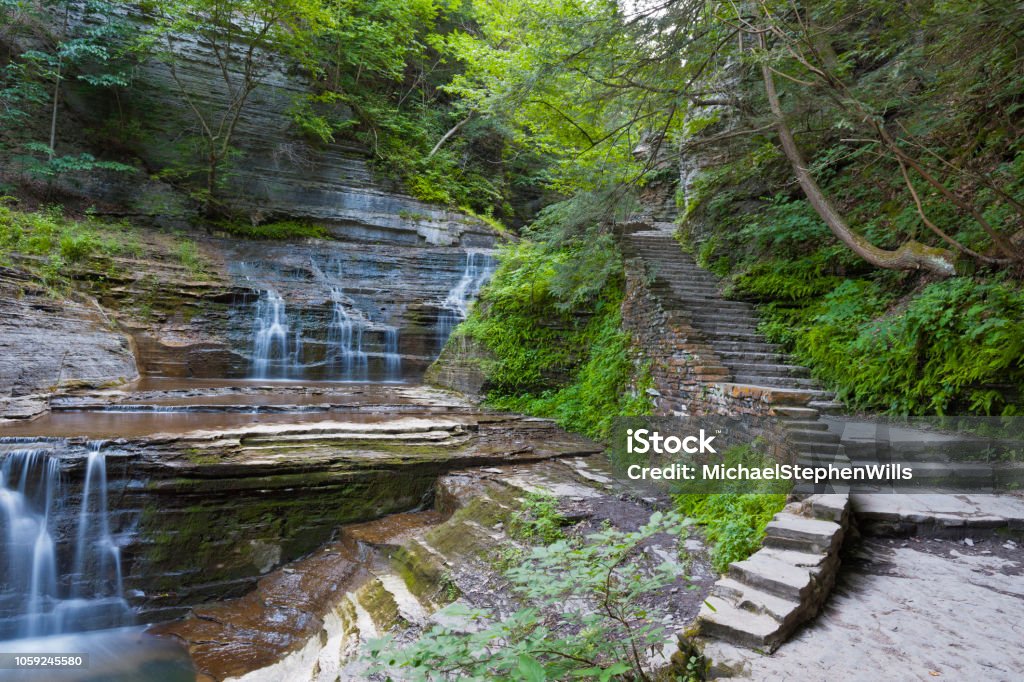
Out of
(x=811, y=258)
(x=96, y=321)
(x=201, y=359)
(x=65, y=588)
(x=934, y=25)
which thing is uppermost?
(x=934, y=25)

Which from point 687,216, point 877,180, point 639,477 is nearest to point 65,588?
point 639,477

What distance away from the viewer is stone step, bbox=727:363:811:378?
6344 mm

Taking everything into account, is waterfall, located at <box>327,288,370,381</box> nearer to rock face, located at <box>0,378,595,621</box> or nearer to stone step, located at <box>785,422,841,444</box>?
rock face, located at <box>0,378,595,621</box>

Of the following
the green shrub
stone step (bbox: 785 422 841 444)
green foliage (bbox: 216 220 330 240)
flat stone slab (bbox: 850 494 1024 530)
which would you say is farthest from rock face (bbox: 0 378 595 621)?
green foliage (bbox: 216 220 330 240)

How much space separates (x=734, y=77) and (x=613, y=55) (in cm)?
393

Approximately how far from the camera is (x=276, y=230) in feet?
46.8

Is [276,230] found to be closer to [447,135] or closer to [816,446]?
[447,135]

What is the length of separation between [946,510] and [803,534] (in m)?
1.64

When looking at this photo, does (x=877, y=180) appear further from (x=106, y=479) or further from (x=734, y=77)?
(x=106, y=479)

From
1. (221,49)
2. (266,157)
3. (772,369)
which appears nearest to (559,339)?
(772,369)

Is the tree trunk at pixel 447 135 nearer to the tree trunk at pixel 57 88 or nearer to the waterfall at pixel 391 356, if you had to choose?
the waterfall at pixel 391 356

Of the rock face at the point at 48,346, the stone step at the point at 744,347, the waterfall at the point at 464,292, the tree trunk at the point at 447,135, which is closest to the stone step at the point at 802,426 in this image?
the stone step at the point at 744,347

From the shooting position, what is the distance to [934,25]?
465 centimetres

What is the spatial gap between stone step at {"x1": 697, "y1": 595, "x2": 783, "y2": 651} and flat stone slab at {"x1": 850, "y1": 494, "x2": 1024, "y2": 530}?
2.02m
